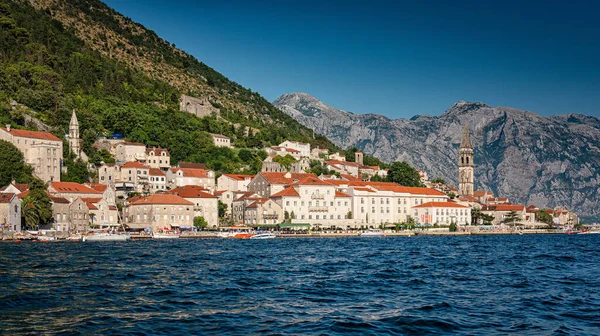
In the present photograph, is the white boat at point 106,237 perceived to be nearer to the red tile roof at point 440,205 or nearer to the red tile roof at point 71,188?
the red tile roof at point 71,188

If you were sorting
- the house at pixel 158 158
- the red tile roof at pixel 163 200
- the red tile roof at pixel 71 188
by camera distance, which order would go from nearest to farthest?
the red tile roof at pixel 71 188
the red tile roof at pixel 163 200
the house at pixel 158 158

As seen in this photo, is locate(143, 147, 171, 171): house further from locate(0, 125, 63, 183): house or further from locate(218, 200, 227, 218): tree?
locate(0, 125, 63, 183): house

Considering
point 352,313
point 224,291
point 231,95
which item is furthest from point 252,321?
point 231,95

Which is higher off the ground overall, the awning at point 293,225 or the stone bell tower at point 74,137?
the stone bell tower at point 74,137

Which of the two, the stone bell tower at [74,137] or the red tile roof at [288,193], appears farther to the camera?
the red tile roof at [288,193]

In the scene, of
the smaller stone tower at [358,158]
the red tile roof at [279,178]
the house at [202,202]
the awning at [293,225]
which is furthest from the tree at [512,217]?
the house at [202,202]

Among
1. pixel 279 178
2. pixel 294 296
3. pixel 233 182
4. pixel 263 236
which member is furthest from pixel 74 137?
pixel 294 296

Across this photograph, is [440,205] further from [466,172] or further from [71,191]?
[71,191]

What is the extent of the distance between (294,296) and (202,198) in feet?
221

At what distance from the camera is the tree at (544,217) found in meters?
143

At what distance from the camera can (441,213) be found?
11212cm

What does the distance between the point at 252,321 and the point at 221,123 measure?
121028 mm

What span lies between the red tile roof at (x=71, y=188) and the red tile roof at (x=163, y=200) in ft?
18.9

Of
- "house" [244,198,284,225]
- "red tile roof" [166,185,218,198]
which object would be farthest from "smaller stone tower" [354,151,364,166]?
"red tile roof" [166,185,218,198]
